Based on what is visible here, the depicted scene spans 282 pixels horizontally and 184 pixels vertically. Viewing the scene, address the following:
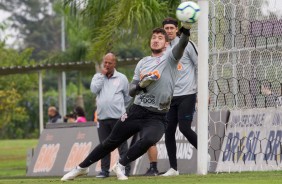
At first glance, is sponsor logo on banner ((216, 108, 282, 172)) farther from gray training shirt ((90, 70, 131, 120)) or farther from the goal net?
gray training shirt ((90, 70, 131, 120))

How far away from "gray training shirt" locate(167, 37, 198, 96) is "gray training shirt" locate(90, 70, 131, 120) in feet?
4.11

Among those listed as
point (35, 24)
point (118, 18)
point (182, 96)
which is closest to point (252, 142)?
point (182, 96)

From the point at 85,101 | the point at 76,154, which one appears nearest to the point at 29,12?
the point at 85,101

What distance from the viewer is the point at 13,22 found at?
101 meters

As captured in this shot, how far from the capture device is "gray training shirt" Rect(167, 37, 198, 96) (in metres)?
13.3

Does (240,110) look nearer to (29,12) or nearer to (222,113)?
(222,113)

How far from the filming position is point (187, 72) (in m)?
13.4

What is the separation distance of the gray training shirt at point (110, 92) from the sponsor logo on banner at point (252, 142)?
1745 millimetres

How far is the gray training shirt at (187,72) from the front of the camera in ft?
43.8

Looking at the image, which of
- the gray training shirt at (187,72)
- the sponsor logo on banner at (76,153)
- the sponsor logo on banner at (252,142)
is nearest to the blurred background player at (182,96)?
the gray training shirt at (187,72)

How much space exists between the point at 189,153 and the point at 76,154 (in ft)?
12.4

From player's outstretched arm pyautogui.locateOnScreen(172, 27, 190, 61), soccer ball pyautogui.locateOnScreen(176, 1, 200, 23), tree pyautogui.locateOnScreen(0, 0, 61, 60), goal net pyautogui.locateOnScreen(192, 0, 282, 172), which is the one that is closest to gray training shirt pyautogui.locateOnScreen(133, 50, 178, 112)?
player's outstretched arm pyautogui.locateOnScreen(172, 27, 190, 61)

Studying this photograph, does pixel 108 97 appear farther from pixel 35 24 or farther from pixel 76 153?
pixel 35 24

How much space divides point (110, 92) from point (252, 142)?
7.57 feet
